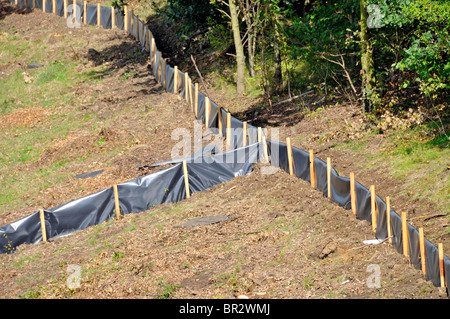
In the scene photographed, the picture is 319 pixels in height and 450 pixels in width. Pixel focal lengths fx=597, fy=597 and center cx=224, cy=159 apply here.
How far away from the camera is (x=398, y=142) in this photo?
62.8 feet

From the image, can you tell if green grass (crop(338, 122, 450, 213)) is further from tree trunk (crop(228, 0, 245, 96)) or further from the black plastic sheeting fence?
tree trunk (crop(228, 0, 245, 96))

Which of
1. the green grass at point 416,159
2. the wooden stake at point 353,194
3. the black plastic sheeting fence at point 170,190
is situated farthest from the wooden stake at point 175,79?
the wooden stake at point 353,194

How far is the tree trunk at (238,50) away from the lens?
94.2ft

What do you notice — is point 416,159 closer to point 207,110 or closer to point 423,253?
point 423,253

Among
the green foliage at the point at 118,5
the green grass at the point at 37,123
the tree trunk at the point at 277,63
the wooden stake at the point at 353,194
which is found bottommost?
the green grass at the point at 37,123

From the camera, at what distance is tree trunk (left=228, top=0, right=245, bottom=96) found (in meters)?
28.7

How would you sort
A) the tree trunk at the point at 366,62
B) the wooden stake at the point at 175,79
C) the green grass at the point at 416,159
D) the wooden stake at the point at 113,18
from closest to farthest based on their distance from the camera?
the green grass at the point at 416,159 → the tree trunk at the point at 366,62 → the wooden stake at the point at 175,79 → the wooden stake at the point at 113,18

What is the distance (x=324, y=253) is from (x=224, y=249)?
9.24 ft

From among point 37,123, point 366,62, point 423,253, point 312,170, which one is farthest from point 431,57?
point 37,123

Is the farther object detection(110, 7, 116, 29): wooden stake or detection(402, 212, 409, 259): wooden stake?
detection(110, 7, 116, 29): wooden stake

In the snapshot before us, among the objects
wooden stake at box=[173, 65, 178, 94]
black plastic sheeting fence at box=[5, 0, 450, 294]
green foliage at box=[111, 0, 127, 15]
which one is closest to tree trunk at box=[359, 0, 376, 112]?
black plastic sheeting fence at box=[5, 0, 450, 294]

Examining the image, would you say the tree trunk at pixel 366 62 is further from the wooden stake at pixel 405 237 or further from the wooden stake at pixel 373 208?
the wooden stake at pixel 405 237

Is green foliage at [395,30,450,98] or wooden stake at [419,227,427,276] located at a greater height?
green foliage at [395,30,450,98]
